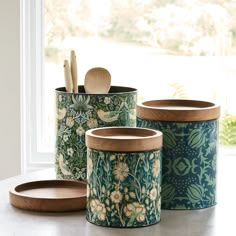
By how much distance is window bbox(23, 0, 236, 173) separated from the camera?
2.75 m

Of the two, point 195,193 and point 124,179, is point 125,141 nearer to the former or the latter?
point 124,179

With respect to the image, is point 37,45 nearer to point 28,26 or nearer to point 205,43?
point 28,26

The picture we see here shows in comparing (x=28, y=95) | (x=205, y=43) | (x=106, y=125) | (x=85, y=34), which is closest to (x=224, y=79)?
(x=205, y=43)

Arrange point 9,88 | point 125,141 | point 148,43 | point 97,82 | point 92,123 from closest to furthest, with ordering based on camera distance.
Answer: point 125,141 → point 92,123 → point 97,82 → point 9,88 → point 148,43

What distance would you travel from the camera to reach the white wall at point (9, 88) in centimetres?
262

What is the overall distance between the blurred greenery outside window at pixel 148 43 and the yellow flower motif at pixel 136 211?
1454 mm

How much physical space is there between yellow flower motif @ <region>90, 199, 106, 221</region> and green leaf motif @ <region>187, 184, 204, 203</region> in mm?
204

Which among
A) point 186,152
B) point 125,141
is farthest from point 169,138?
point 125,141

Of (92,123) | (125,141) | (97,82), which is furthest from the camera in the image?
(97,82)

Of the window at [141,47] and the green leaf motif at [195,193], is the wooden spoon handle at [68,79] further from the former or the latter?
the window at [141,47]

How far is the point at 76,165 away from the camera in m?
1.59

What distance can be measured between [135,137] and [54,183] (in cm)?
28

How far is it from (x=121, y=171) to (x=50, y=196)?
0.23 metres

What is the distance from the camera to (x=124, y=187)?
1340 millimetres
